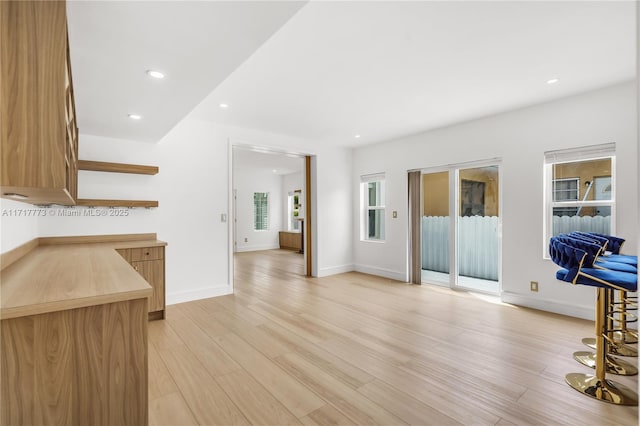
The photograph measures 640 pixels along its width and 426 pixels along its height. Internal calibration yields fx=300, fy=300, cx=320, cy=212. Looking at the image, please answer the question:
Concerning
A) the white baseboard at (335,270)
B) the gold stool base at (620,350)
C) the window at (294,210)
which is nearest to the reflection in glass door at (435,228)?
the white baseboard at (335,270)

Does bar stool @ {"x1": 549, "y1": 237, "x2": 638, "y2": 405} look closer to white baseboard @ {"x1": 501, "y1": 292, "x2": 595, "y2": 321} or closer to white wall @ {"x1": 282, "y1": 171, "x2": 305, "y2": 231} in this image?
white baseboard @ {"x1": 501, "y1": 292, "x2": 595, "y2": 321}

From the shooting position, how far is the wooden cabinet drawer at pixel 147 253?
3479 mm

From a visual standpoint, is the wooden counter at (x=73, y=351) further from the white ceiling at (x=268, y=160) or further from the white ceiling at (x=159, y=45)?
the white ceiling at (x=268, y=160)

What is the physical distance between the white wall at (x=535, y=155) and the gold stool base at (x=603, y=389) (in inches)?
66.8

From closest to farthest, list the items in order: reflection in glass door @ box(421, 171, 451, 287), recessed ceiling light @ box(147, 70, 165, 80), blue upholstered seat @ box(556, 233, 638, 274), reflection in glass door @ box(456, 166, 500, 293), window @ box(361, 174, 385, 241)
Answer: blue upholstered seat @ box(556, 233, 638, 274) → recessed ceiling light @ box(147, 70, 165, 80) → reflection in glass door @ box(456, 166, 500, 293) → reflection in glass door @ box(421, 171, 451, 287) → window @ box(361, 174, 385, 241)

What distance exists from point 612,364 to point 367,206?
4.48 metres

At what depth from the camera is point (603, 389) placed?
2096mm

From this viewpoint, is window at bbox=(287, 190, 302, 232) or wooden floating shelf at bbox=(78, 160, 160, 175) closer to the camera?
wooden floating shelf at bbox=(78, 160, 160, 175)

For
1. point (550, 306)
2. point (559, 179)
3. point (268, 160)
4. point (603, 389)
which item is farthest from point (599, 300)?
point (268, 160)

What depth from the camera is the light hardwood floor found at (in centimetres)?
192

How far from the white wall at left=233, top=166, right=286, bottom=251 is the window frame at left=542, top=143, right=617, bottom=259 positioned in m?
7.79

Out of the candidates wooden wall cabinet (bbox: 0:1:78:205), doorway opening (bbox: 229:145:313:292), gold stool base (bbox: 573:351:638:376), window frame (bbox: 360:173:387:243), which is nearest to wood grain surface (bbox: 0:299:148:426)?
wooden wall cabinet (bbox: 0:1:78:205)

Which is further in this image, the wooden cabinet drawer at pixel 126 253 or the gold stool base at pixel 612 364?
the wooden cabinet drawer at pixel 126 253

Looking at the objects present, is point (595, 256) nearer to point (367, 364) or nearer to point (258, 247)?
point (367, 364)
